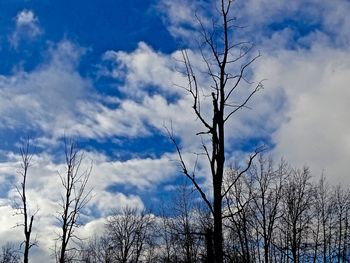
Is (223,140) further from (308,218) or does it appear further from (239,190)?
(308,218)

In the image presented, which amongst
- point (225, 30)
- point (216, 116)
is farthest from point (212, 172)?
point (225, 30)

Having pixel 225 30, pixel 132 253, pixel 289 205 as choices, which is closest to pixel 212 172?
pixel 225 30

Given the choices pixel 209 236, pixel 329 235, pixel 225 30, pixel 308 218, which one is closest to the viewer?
pixel 209 236

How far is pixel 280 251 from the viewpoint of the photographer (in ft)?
119

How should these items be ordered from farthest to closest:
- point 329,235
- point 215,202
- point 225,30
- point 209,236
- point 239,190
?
point 329,235
point 239,190
point 225,30
point 209,236
point 215,202

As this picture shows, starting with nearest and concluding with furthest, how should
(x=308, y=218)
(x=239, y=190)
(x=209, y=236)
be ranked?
(x=209, y=236)
(x=239, y=190)
(x=308, y=218)

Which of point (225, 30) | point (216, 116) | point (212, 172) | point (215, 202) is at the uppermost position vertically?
point (225, 30)

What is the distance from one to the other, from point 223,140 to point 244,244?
2789 centimetres

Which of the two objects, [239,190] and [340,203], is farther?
[340,203]

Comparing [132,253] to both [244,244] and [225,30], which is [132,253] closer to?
[244,244]

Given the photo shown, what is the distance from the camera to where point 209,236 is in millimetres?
8078

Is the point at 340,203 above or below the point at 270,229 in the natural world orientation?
above

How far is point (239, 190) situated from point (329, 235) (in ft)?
39.6

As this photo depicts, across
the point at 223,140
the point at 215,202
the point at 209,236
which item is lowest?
the point at 209,236
